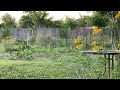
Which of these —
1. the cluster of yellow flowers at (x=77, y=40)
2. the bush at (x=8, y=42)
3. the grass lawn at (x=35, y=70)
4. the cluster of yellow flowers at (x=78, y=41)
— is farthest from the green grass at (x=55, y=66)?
the bush at (x=8, y=42)

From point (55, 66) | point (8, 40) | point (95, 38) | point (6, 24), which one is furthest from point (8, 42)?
point (95, 38)

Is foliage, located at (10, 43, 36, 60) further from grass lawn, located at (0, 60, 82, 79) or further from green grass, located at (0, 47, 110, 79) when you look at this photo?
grass lawn, located at (0, 60, 82, 79)

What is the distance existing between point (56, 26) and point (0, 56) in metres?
1.83

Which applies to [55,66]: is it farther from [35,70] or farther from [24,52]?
[24,52]

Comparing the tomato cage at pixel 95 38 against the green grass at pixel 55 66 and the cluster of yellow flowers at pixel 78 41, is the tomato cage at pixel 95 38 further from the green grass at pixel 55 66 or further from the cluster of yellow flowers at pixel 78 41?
the green grass at pixel 55 66

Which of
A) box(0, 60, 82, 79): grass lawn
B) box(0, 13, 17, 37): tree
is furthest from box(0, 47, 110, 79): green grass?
box(0, 13, 17, 37): tree

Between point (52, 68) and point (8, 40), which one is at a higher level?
point (8, 40)

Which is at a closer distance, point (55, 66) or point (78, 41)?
point (55, 66)

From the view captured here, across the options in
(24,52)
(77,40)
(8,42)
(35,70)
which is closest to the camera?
(35,70)

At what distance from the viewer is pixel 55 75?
7.01 metres

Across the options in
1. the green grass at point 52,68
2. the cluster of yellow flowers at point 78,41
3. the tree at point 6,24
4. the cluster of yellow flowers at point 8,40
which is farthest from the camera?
the cluster of yellow flowers at point 8,40

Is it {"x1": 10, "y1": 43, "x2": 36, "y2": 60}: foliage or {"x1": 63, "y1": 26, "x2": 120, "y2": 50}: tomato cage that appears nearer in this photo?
{"x1": 63, "y1": 26, "x2": 120, "y2": 50}: tomato cage
